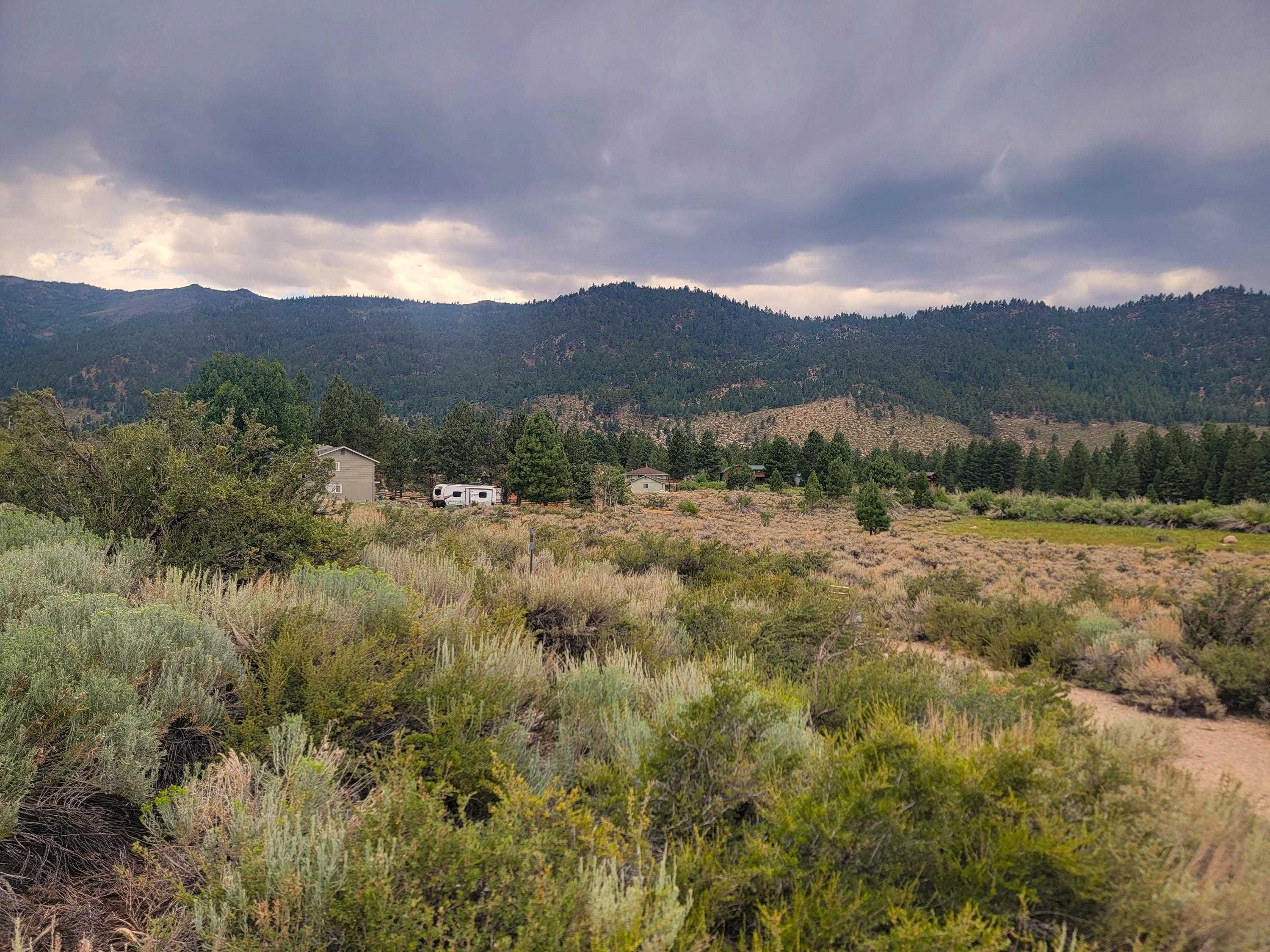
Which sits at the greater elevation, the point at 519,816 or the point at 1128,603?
the point at 519,816

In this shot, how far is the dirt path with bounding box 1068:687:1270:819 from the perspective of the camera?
15.8 feet

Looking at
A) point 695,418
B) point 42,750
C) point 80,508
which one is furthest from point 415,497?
point 695,418

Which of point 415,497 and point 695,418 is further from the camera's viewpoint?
point 695,418

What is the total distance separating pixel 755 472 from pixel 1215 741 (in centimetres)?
8644

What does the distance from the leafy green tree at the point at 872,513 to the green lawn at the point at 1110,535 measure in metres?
4.56

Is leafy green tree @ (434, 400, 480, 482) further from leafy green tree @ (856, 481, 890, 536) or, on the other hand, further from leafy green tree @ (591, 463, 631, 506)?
leafy green tree @ (856, 481, 890, 536)

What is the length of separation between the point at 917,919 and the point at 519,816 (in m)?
1.38

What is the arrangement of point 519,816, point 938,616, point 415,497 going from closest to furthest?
1. point 519,816
2. point 938,616
3. point 415,497

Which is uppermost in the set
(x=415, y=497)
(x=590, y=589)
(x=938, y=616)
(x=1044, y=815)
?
(x=1044, y=815)

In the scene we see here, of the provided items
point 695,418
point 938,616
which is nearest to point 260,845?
point 938,616

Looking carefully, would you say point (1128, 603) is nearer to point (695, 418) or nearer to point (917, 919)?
point (917, 919)

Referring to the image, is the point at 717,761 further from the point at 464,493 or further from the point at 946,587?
the point at 464,493

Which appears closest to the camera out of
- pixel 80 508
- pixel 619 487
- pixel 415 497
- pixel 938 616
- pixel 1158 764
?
pixel 1158 764

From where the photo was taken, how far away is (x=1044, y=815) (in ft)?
7.57
